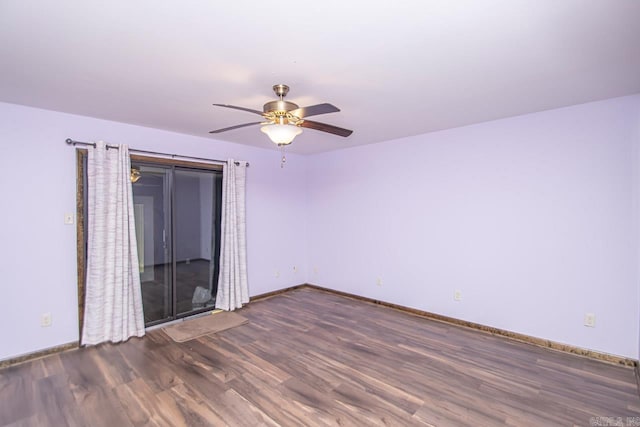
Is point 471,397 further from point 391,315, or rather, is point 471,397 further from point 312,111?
point 312,111

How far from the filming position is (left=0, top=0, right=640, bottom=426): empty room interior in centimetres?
176

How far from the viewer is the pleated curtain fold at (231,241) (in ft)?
14.1

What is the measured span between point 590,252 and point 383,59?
2.75m

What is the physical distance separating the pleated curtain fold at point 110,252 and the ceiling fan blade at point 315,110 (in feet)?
7.58

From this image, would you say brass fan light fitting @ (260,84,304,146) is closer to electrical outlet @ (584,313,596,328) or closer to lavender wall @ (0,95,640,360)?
lavender wall @ (0,95,640,360)

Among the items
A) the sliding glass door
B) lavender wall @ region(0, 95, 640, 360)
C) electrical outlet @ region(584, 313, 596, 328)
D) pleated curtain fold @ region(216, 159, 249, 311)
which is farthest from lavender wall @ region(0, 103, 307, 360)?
electrical outlet @ region(584, 313, 596, 328)

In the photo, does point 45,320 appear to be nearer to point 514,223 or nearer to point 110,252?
point 110,252

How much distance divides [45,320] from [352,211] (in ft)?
12.8

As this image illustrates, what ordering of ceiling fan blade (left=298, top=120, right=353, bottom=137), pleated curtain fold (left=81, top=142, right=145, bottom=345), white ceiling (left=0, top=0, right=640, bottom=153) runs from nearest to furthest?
white ceiling (left=0, top=0, right=640, bottom=153)
ceiling fan blade (left=298, top=120, right=353, bottom=137)
pleated curtain fold (left=81, top=142, right=145, bottom=345)

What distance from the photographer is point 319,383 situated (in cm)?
251

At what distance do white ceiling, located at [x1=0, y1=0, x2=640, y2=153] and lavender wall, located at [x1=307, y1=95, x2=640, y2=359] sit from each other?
0.46 meters

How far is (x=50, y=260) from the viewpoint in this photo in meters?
3.01

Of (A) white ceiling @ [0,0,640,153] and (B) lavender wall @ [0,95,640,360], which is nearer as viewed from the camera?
(A) white ceiling @ [0,0,640,153]

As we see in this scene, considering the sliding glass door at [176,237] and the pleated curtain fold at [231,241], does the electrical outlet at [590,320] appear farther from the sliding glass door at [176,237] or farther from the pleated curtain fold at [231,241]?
the sliding glass door at [176,237]
